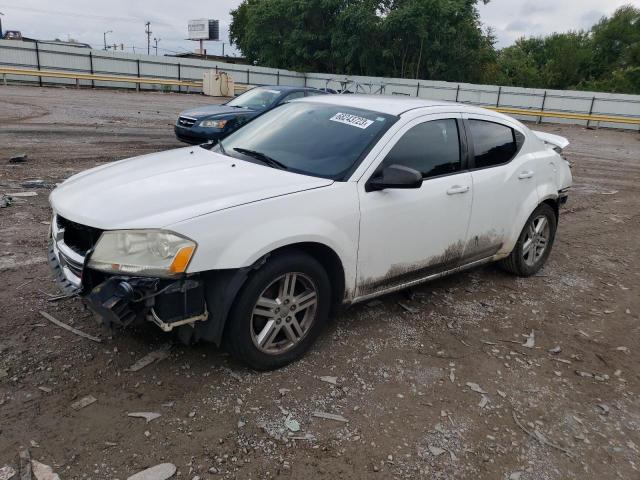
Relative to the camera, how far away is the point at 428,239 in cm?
391

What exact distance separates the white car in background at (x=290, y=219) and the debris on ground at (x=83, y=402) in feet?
1.82

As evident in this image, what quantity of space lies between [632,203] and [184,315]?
9.40 metres

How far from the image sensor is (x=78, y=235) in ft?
10.3

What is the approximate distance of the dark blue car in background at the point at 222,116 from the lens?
34.1ft

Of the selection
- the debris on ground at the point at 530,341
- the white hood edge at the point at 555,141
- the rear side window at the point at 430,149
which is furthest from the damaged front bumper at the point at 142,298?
the white hood edge at the point at 555,141

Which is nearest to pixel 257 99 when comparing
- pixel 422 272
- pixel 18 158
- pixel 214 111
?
pixel 214 111

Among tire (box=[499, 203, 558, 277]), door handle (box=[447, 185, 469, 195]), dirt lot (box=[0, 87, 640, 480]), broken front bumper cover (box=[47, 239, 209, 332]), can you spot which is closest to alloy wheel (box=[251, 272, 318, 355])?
dirt lot (box=[0, 87, 640, 480])

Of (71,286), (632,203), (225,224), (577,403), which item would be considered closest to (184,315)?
(225,224)

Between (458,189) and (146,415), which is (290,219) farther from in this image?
(458,189)

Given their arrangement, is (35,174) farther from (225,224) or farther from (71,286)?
(225,224)

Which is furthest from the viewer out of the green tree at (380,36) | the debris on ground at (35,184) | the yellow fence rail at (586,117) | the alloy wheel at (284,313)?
the green tree at (380,36)

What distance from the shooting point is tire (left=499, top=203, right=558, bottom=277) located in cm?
504

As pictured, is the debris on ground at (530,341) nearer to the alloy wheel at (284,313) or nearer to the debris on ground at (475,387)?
the debris on ground at (475,387)

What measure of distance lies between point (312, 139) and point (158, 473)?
8.02 feet
